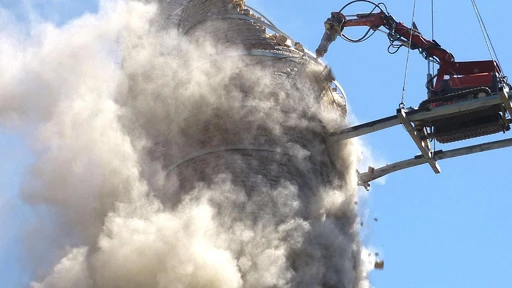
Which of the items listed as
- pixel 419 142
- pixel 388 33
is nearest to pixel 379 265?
pixel 419 142

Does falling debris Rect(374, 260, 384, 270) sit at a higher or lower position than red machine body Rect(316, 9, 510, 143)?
lower

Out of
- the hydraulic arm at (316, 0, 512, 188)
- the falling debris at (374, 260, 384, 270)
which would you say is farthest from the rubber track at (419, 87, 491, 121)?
the falling debris at (374, 260, 384, 270)

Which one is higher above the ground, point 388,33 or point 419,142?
point 388,33

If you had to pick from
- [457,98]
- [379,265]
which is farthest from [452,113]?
[379,265]

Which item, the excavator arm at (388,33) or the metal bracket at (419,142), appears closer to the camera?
the metal bracket at (419,142)

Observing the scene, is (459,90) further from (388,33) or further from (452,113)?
(388,33)

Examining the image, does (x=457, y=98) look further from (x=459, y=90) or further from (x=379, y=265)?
(x=379, y=265)

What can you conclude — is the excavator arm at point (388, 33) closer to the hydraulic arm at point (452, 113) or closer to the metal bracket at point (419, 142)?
the hydraulic arm at point (452, 113)

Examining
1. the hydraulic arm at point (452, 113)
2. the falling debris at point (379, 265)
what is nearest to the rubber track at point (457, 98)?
the hydraulic arm at point (452, 113)

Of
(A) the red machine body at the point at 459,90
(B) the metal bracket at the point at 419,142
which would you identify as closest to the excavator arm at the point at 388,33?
(A) the red machine body at the point at 459,90

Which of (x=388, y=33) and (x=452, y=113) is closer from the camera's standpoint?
(x=452, y=113)

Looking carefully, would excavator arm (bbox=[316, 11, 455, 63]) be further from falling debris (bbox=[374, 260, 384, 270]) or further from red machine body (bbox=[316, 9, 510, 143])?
falling debris (bbox=[374, 260, 384, 270])

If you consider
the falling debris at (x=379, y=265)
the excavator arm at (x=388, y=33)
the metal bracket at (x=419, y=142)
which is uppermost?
the excavator arm at (x=388, y=33)

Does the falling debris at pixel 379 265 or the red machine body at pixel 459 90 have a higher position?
the red machine body at pixel 459 90
